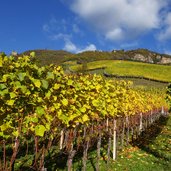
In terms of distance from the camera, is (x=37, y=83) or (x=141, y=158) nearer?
(x=37, y=83)

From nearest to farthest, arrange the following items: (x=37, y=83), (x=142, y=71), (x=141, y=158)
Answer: (x=37, y=83) → (x=141, y=158) → (x=142, y=71)

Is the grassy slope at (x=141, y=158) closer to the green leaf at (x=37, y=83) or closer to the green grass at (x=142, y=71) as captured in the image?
the green leaf at (x=37, y=83)

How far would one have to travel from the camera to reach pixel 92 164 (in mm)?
16359

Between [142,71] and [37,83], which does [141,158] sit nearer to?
[37,83]

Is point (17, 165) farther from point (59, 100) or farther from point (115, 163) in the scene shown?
point (59, 100)

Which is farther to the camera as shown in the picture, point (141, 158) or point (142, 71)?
point (142, 71)

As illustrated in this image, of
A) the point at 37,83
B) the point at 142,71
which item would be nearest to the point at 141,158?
the point at 37,83

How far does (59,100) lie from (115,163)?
26.2 feet

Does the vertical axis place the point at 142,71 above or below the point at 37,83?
above

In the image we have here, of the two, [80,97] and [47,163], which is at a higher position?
[80,97]

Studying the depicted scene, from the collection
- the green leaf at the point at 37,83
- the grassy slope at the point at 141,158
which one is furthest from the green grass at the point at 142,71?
the green leaf at the point at 37,83

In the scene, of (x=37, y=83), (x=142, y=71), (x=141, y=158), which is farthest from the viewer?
(x=142, y=71)

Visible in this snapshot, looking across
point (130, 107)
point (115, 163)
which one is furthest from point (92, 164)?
point (130, 107)

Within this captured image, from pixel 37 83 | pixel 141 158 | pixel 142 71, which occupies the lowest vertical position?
pixel 141 158
